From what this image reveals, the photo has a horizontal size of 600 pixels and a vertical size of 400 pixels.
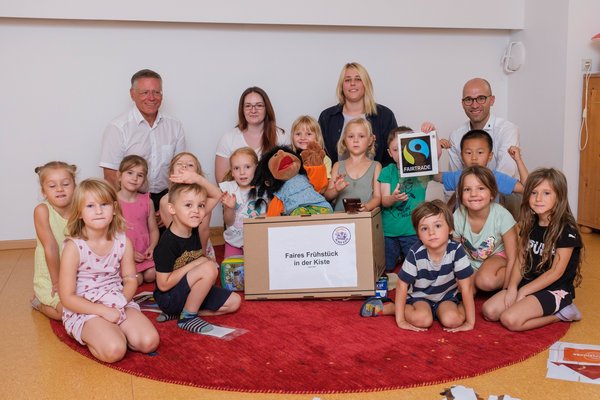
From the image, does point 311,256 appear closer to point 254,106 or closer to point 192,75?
→ point 254,106

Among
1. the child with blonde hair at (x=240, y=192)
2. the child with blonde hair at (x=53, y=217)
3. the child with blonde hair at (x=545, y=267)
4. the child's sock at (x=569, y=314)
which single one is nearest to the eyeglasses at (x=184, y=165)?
the child with blonde hair at (x=240, y=192)

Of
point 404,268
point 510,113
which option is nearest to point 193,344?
point 404,268

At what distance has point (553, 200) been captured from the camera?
114 inches

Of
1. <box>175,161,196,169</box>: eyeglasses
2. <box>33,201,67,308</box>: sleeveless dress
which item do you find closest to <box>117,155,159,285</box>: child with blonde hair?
<box>175,161,196,169</box>: eyeglasses

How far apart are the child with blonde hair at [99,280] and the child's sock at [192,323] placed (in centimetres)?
25

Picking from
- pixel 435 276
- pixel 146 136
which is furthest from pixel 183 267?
pixel 146 136

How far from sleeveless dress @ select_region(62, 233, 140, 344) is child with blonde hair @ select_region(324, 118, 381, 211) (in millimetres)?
1463

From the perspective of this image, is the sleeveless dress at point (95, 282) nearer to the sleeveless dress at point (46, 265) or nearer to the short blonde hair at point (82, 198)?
the short blonde hair at point (82, 198)

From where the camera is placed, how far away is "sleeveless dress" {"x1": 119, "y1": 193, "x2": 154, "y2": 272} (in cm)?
379

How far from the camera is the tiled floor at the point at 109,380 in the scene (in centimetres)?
226

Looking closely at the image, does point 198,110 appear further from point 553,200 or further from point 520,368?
point 520,368

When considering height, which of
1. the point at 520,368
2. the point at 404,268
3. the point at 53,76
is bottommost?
the point at 520,368

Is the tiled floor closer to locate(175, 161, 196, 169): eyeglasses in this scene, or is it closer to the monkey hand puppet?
locate(175, 161, 196, 169): eyeglasses

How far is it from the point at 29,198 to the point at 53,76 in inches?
35.7
